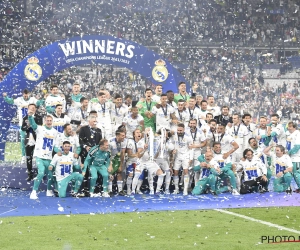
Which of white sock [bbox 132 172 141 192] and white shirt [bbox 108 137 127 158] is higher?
white shirt [bbox 108 137 127 158]

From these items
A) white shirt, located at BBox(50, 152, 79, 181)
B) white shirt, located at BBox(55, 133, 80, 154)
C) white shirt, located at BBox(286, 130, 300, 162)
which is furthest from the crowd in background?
white shirt, located at BBox(50, 152, 79, 181)

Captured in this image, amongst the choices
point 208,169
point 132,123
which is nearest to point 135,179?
point 132,123

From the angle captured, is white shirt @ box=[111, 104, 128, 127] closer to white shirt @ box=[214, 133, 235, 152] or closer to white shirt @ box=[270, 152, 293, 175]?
white shirt @ box=[214, 133, 235, 152]

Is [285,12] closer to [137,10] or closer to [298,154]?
[137,10]

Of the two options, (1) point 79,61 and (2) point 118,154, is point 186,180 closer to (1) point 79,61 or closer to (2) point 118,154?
(2) point 118,154

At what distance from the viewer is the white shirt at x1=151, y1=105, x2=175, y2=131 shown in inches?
544

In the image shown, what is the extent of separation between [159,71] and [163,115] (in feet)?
10.9

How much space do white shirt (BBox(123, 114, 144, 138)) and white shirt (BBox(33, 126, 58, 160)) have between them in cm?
160

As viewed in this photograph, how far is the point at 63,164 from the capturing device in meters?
12.7

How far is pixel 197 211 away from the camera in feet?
36.2

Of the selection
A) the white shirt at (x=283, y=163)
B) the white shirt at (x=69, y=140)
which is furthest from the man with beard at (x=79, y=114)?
the white shirt at (x=283, y=163)

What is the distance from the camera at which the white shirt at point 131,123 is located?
539 inches

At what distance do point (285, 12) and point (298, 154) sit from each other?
24.5 m

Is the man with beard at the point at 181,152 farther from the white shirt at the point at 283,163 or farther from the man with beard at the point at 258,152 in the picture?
the white shirt at the point at 283,163
